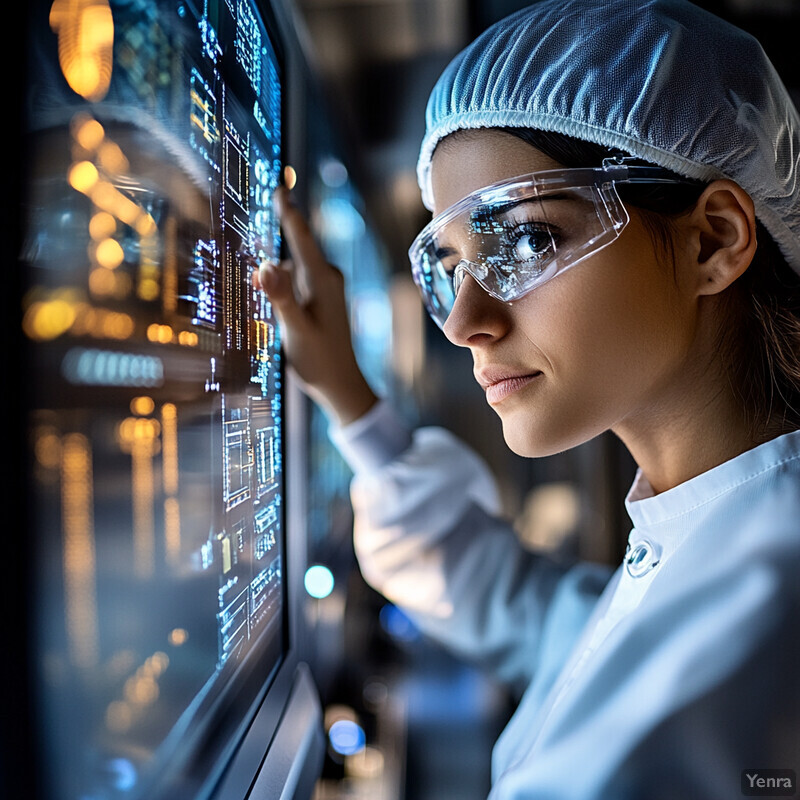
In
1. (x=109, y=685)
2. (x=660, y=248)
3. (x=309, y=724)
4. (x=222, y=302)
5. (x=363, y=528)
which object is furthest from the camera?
(x=363, y=528)

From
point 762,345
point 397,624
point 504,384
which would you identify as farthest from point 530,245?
point 397,624

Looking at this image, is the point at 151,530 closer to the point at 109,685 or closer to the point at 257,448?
the point at 109,685

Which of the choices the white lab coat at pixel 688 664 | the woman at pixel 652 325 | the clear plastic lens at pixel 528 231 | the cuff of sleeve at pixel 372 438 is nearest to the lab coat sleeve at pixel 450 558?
the cuff of sleeve at pixel 372 438

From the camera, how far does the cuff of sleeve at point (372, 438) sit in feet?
3.38

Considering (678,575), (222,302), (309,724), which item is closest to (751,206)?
(678,575)

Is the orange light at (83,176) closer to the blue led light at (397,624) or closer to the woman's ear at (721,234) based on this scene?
the woman's ear at (721,234)

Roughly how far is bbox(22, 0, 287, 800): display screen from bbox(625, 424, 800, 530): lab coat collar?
1.51 feet

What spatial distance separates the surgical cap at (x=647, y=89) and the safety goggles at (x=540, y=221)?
0.04 metres

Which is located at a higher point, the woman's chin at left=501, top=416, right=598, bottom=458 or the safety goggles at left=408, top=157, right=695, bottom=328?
the safety goggles at left=408, top=157, right=695, bottom=328

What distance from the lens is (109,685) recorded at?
314 mm

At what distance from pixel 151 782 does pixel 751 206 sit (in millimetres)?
690

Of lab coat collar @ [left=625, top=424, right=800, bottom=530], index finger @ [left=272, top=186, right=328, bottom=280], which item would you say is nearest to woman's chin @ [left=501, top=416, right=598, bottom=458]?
lab coat collar @ [left=625, top=424, right=800, bottom=530]

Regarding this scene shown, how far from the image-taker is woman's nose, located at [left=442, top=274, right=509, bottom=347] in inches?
25.6

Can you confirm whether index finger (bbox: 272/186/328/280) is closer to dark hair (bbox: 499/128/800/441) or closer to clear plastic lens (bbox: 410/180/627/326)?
clear plastic lens (bbox: 410/180/627/326)
